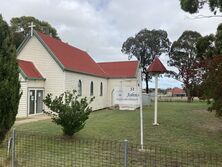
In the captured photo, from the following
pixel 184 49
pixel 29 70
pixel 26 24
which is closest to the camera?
pixel 29 70

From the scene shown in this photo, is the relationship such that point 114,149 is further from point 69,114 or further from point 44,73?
point 44,73

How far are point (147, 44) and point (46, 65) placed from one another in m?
44.6

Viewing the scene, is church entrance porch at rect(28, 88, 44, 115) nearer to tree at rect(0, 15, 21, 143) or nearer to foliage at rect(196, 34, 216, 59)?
tree at rect(0, 15, 21, 143)

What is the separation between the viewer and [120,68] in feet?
119

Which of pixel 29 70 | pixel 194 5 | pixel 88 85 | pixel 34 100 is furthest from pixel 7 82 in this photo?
pixel 88 85

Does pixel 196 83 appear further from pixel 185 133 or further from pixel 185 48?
pixel 185 48

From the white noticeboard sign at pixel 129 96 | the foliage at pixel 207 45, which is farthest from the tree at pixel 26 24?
the white noticeboard sign at pixel 129 96

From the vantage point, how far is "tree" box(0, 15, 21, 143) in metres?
9.10

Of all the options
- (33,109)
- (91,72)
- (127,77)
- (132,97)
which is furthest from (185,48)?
(132,97)

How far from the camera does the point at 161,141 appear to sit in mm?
11047

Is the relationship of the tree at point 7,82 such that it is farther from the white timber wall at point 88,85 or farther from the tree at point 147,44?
the tree at point 147,44

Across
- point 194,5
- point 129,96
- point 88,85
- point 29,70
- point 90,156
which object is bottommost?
point 90,156

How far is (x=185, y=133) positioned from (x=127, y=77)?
2101 cm

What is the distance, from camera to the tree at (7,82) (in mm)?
9102
